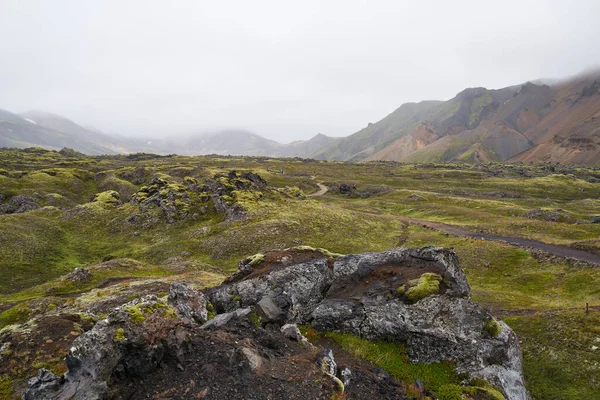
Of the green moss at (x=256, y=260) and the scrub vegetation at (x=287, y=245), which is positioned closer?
the scrub vegetation at (x=287, y=245)

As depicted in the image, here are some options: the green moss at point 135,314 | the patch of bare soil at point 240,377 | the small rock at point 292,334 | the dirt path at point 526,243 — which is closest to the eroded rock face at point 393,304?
the small rock at point 292,334

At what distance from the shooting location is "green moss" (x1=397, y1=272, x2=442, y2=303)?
76.4 ft

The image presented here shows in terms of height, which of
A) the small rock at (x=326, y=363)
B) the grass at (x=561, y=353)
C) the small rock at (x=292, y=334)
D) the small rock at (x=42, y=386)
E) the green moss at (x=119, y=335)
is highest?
the green moss at (x=119, y=335)

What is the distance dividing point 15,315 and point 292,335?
2808 cm

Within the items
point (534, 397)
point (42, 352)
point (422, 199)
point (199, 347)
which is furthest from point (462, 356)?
point (422, 199)

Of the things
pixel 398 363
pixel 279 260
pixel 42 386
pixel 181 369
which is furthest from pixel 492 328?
pixel 42 386

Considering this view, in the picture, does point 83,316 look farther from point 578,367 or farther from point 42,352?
point 578,367

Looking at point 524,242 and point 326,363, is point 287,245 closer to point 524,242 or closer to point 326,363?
point 326,363

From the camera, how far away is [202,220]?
8100 centimetres

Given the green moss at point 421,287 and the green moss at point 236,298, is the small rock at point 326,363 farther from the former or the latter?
the green moss at point 236,298

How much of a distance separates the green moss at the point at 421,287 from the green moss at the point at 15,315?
34150 millimetres

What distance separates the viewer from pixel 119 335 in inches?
634

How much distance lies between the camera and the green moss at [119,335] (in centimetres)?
1585

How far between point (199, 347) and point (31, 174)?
149235 millimetres
